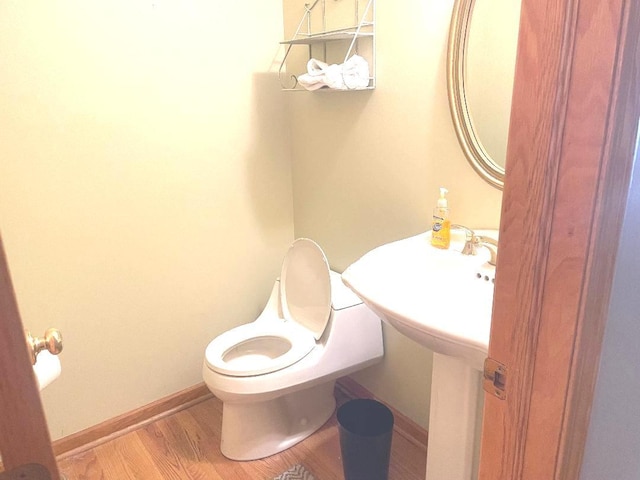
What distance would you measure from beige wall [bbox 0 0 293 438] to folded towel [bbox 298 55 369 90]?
1.38 feet

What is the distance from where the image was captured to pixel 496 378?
68 centimetres

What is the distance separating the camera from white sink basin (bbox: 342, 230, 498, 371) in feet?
3.47

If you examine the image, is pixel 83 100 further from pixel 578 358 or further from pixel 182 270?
pixel 578 358

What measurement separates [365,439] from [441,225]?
2.35 ft

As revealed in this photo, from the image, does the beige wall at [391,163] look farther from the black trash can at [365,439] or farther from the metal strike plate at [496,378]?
the metal strike plate at [496,378]

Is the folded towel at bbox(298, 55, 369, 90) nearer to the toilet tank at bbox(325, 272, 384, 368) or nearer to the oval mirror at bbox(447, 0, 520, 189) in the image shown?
the oval mirror at bbox(447, 0, 520, 189)

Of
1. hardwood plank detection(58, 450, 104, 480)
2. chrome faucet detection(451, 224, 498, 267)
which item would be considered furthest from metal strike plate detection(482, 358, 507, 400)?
hardwood plank detection(58, 450, 104, 480)

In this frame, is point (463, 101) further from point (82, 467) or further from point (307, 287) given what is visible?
point (82, 467)

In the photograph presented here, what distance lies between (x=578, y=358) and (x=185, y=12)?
5.74 feet

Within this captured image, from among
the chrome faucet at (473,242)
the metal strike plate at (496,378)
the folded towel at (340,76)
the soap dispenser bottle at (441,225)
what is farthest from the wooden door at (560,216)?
the folded towel at (340,76)

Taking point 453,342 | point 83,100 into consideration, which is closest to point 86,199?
point 83,100

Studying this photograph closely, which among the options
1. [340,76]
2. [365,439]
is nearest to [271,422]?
[365,439]

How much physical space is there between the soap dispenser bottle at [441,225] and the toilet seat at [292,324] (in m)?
0.50

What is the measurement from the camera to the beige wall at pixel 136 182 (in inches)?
64.3
